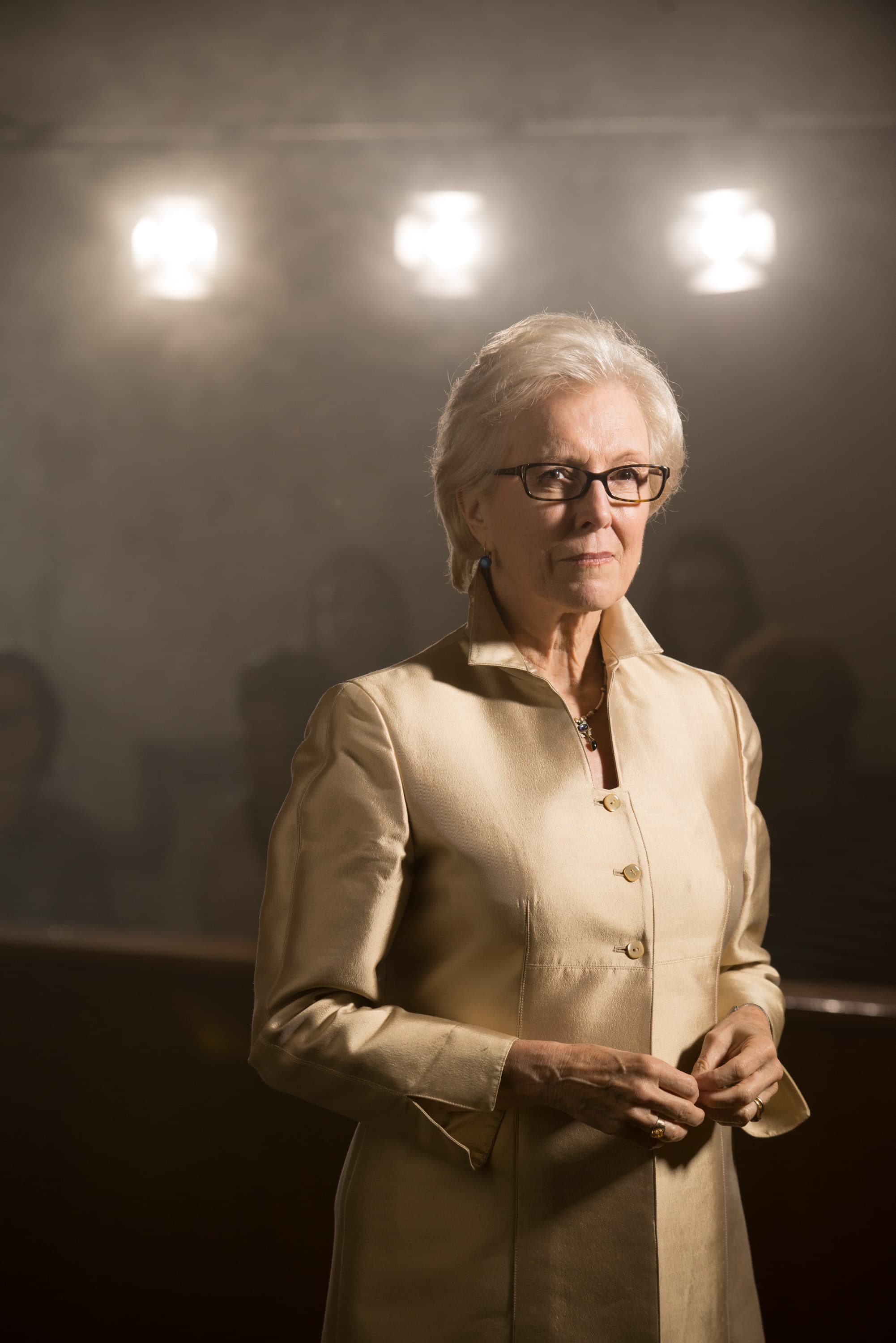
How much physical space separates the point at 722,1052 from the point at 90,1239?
183 cm

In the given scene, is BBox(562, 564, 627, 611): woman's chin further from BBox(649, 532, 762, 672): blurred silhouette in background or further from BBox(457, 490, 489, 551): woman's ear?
BBox(649, 532, 762, 672): blurred silhouette in background

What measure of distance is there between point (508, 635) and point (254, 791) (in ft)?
5.54

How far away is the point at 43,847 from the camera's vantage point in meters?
2.84

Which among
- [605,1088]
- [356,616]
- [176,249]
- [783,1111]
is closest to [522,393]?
[605,1088]

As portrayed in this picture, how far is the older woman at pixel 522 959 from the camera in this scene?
41.5 inches

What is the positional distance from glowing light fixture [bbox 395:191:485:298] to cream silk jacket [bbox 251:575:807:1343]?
1.88m

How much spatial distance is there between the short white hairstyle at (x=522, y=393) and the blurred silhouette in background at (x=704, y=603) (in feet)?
4.23

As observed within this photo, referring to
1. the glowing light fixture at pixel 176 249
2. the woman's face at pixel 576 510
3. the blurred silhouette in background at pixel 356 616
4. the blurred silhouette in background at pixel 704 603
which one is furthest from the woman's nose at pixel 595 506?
the glowing light fixture at pixel 176 249

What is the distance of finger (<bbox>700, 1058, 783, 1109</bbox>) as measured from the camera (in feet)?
3.51

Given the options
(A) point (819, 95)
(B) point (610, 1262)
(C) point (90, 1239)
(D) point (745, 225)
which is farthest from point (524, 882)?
(A) point (819, 95)

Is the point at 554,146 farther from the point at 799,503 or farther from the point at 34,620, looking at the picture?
the point at 34,620

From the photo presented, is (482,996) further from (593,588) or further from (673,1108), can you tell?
(593,588)

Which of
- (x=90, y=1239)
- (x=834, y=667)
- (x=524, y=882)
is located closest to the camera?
(x=524, y=882)

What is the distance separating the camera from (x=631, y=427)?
118cm
